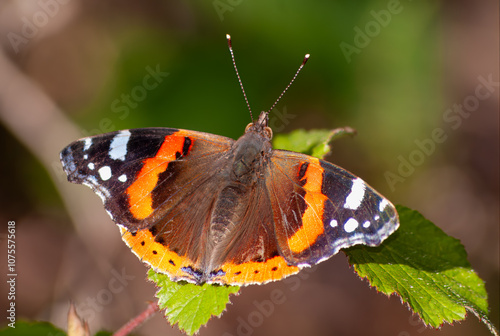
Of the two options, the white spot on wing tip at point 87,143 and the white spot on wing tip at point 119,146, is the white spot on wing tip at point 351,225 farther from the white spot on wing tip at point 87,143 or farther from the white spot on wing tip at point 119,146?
the white spot on wing tip at point 87,143

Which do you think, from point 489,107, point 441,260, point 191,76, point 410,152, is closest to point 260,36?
Result: point 191,76

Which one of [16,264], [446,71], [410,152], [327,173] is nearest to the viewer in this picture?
[327,173]

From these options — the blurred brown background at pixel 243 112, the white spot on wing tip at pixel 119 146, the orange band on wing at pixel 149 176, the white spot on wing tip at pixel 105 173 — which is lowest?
the blurred brown background at pixel 243 112

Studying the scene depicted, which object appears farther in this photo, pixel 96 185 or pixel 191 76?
pixel 191 76

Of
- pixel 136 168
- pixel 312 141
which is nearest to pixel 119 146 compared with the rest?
pixel 136 168

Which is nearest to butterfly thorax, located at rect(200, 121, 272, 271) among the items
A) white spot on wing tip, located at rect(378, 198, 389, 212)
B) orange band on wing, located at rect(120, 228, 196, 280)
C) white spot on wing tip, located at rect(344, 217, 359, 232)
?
orange band on wing, located at rect(120, 228, 196, 280)

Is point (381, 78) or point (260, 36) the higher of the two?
point (260, 36)

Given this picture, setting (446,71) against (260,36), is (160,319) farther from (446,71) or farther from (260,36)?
(446,71)

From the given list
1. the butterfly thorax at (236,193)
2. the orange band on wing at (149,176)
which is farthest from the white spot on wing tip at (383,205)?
the orange band on wing at (149,176)
